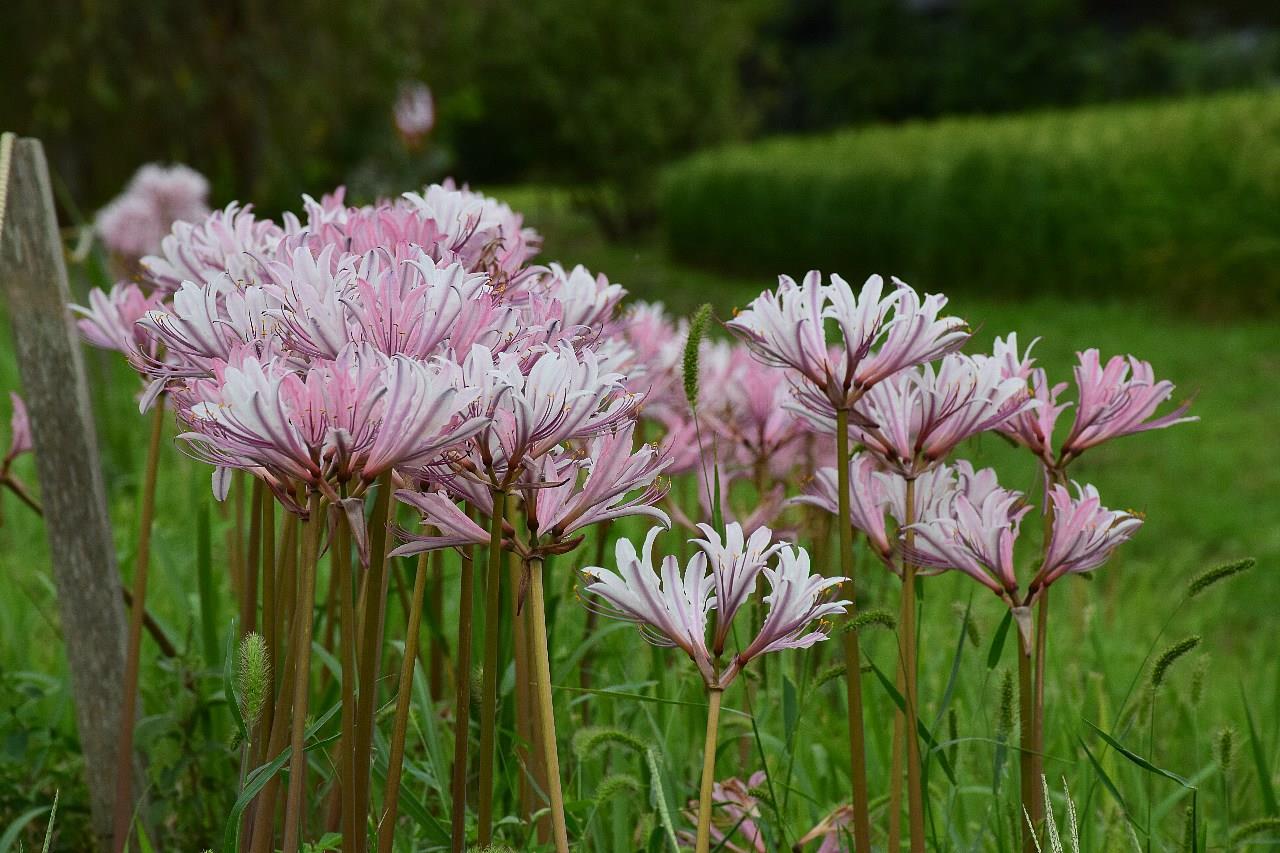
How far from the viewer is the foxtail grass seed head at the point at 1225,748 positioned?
140 centimetres

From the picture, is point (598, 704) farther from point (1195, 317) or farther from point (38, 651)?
→ point (1195, 317)

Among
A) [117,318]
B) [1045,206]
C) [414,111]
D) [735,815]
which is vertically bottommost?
[735,815]

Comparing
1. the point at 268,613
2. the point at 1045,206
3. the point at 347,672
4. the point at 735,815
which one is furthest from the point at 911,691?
the point at 1045,206

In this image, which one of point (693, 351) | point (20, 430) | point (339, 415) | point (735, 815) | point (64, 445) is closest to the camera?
point (339, 415)

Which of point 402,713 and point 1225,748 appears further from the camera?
point 1225,748

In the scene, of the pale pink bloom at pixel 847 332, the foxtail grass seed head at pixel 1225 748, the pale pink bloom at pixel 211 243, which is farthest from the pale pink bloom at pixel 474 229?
the foxtail grass seed head at pixel 1225 748

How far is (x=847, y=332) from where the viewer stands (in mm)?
1178

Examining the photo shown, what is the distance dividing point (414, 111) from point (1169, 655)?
10266 millimetres

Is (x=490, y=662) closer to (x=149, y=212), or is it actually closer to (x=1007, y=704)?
(x=1007, y=704)

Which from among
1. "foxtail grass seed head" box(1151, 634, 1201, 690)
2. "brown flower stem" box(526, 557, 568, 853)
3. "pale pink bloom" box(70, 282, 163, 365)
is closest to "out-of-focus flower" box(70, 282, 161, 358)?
"pale pink bloom" box(70, 282, 163, 365)

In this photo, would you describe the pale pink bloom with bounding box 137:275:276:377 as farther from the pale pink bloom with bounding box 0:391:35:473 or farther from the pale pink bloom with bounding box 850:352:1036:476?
the pale pink bloom with bounding box 0:391:35:473

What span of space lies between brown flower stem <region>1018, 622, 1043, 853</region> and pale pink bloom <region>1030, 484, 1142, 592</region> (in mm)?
75

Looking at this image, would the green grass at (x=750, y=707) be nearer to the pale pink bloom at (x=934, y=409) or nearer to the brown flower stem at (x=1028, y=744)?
the brown flower stem at (x=1028, y=744)

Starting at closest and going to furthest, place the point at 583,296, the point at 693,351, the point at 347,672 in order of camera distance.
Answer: the point at 347,672 < the point at 693,351 < the point at 583,296
